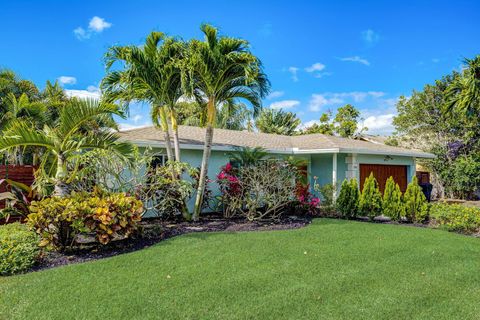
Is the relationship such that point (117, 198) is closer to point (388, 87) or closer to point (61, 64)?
point (61, 64)

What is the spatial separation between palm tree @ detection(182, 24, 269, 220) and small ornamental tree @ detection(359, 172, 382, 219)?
5277 millimetres

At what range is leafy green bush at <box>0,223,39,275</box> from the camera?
5723mm

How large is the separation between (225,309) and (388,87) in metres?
25.4

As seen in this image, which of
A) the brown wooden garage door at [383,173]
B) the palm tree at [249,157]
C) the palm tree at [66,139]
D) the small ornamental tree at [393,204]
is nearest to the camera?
the palm tree at [66,139]

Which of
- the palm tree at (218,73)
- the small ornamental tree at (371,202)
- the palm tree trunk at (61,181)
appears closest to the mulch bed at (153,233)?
the palm tree at (218,73)

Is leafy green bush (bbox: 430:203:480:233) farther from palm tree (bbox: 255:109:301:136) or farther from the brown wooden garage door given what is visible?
palm tree (bbox: 255:109:301:136)

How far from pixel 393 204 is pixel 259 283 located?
27.8ft

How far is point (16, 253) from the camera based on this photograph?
5.95 meters

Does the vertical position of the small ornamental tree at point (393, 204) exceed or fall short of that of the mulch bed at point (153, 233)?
it exceeds it

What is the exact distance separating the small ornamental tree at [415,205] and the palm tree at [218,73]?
20.8 ft

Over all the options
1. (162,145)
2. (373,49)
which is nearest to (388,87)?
(373,49)

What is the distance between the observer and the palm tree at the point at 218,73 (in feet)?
31.3

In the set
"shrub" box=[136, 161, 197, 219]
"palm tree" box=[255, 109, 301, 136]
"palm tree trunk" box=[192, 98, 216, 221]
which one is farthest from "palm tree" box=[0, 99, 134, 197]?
"palm tree" box=[255, 109, 301, 136]

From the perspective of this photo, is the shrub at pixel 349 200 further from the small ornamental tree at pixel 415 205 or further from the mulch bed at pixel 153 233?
the small ornamental tree at pixel 415 205
